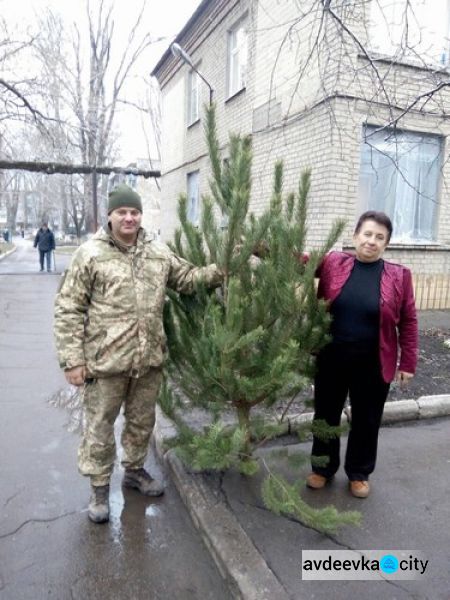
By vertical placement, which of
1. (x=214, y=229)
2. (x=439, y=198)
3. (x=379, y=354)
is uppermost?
(x=439, y=198)

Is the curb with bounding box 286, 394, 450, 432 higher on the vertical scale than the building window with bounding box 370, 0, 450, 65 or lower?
lower

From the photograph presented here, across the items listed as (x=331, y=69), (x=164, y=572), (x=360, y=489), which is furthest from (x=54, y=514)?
(x=331, y=69)

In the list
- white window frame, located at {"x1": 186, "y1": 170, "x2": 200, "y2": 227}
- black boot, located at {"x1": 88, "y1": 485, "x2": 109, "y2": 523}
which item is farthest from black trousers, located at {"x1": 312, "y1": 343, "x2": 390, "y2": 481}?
white window frame, located at {"x1": 186, "y1": 170, "x2": 200, "y2": 227}

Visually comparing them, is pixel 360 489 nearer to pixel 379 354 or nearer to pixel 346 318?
pixel 379 354

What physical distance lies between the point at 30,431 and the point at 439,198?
761cm

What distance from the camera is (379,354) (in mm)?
2725

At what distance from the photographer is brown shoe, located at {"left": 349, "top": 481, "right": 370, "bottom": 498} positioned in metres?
2.98

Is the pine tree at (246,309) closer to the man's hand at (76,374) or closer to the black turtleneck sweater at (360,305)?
the black turtleneck sweater at (360,305)

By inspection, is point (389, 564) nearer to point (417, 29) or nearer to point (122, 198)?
point (122, 198)

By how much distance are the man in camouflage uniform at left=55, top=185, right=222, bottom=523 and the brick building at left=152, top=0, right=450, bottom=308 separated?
3257 millimetres

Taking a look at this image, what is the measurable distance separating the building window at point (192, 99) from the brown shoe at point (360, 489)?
1212cm

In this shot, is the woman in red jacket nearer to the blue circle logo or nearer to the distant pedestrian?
the blue circle logo

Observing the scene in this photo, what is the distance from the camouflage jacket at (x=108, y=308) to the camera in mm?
2598

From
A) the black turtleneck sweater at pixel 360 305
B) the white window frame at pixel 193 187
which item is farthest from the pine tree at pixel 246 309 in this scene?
the white window frame at pixel 193 187
